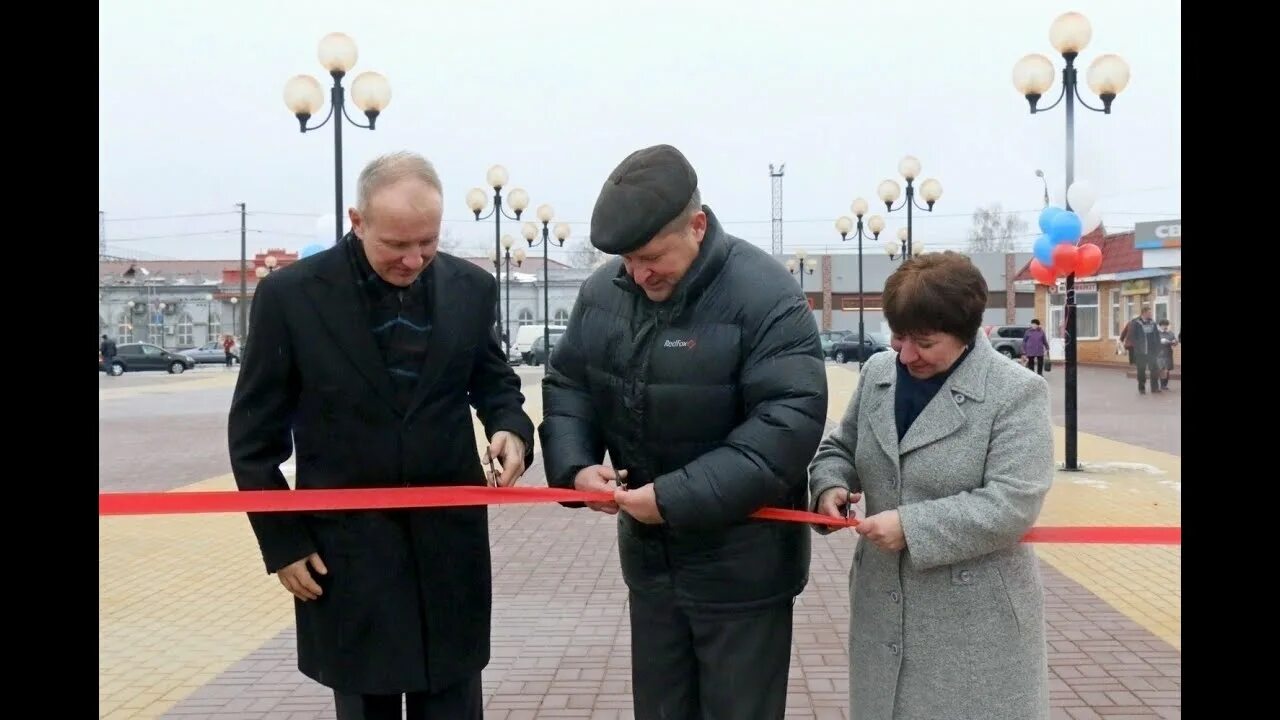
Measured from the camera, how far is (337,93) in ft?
37.0

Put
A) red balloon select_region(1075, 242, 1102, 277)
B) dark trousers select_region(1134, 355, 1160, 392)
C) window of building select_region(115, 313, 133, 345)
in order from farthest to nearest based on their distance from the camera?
1. window of building select_region(115, 313, 133, 345)
2. dark trousers select_region(1134, 355, 1160, 392)
3. red balloon select_region(1075, 242, 1102, 277)

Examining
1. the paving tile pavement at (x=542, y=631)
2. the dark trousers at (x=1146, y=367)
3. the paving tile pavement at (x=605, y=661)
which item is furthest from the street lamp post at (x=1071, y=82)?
the dark trousers at (x=1146, y=367)

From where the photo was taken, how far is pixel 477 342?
2.71 meters

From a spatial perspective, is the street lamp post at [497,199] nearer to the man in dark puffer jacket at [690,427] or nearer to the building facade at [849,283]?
the man in dark puffer jacket at [690,427]

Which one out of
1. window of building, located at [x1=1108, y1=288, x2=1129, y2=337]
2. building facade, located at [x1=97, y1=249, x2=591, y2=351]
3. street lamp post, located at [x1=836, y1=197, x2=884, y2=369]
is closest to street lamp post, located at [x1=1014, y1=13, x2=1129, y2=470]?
street lamp post, located at [x1=836, y1=197, x2=884, y2=369]

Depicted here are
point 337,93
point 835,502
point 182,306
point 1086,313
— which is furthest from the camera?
point 182,306

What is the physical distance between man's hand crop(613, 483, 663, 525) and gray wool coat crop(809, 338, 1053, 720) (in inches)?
23.1

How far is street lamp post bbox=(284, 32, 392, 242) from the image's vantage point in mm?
11141

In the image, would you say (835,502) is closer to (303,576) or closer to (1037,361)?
(303,576)

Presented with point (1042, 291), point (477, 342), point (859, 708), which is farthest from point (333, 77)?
point (1042, 291)

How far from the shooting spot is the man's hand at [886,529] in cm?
240

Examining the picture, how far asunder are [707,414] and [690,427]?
5 centimetres

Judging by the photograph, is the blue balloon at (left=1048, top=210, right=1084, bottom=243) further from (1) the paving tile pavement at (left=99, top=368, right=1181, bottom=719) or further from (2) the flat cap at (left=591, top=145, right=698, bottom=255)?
(2) the flat cap at (left=591, top=145, right=698, bottom=255)

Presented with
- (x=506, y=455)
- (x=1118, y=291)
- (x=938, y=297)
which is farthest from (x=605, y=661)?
(x=1118, y=291)
